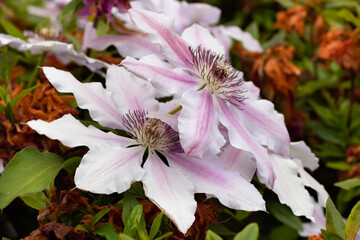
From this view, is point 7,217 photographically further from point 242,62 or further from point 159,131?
point 242,62

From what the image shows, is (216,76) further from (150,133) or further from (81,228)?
(81,228)

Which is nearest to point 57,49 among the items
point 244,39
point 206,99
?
point 206,99

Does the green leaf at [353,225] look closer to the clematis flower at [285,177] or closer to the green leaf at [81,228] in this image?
the clematis flower at [285,177]

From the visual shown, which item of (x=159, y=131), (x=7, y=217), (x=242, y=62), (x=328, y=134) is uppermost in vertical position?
(x=159, y=131)

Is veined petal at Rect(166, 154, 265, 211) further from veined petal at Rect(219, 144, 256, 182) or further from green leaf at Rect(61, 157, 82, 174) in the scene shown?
green leaf at Rect(61, 157, 82, 174)

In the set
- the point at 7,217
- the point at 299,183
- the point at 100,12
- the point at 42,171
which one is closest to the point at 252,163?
the point at 299,183

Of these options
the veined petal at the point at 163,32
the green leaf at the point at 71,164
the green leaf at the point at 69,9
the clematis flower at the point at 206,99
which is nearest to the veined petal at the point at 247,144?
the clematis flower at the point at 206,99
